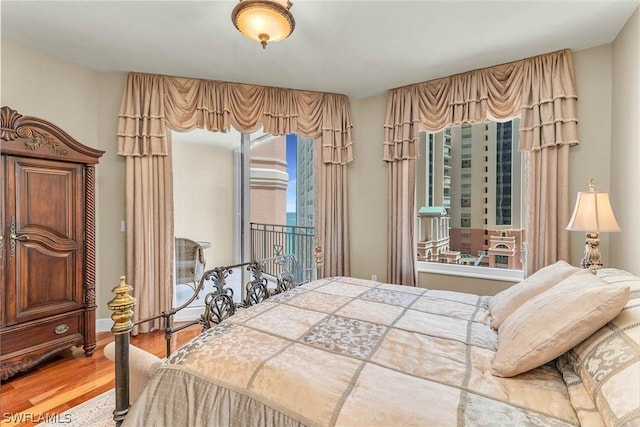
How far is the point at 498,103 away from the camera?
2.83 m

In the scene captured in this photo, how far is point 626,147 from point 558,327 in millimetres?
1941

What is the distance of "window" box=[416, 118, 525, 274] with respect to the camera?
311cm

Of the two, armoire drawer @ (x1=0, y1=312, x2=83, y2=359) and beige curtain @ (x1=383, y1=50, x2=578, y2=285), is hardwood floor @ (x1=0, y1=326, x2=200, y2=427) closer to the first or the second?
armoire drawer @ (x1=0, y1=312, x2=83, y2=359)

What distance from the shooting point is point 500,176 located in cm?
318

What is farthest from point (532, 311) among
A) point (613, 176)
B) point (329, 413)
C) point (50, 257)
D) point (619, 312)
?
point (50, 257)

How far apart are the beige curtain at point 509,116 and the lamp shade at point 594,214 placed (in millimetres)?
560

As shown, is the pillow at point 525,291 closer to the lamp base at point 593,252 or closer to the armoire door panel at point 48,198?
the lamp base at point 593,252

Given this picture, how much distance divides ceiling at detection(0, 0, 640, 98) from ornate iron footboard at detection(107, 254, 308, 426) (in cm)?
178

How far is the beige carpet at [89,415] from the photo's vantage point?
69.0 inches

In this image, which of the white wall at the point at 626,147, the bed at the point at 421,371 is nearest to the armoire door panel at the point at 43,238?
the bed at the point at 421,371

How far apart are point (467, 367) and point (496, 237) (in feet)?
8.18

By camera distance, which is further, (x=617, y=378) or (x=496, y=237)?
(x=496, y=237)

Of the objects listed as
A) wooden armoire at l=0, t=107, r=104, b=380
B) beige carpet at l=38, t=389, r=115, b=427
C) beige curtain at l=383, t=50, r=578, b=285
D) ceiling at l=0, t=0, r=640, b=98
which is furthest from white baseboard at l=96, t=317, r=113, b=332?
→ beige curtain at l=383, t=50, r=578, b=285

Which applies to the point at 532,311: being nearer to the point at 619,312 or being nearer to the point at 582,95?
A: the point at 619,312
